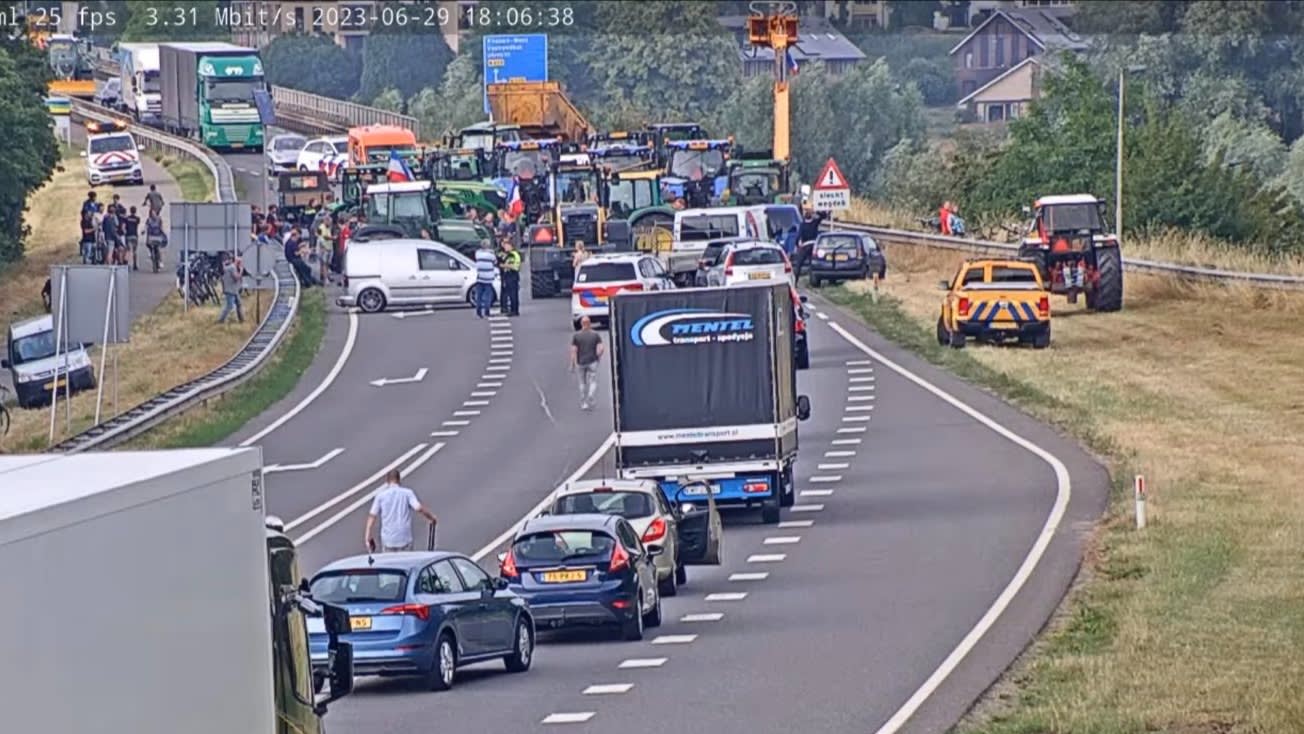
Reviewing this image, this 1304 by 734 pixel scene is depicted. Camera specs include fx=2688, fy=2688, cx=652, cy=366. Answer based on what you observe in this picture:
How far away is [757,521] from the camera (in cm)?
3522

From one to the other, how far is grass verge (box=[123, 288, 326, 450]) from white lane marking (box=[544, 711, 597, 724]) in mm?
19131

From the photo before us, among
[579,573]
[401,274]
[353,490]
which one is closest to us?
[579,573]

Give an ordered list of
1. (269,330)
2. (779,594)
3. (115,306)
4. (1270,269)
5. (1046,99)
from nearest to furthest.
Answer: (779,594) → (115,306) → (269,330) → (1270,269) → (1046,99)

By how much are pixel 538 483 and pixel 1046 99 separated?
58.9 m

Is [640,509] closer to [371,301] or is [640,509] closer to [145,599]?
[145,599]

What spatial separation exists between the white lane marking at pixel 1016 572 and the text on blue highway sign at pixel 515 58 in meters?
71.4

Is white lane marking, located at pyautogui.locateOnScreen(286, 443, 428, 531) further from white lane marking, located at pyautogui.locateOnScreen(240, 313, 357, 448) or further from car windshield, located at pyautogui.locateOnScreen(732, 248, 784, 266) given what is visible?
car windshield, located at pyautogui.locateOnScreen(732, 248, 784, 266)

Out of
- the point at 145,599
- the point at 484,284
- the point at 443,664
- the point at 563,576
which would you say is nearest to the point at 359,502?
the point at 563,576

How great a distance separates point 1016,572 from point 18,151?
47697 millimetres

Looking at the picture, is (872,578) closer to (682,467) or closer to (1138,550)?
(1138,550)

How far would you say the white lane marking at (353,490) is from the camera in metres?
35.8

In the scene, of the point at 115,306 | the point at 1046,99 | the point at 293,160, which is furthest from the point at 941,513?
the point at 293,160

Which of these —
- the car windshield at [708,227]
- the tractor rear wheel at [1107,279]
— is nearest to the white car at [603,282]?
the car windshield at [708,227]

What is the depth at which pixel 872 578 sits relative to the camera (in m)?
29.5
